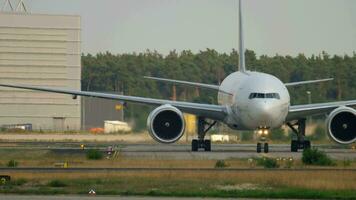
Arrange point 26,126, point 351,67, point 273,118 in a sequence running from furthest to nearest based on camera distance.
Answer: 1. point 26,126
2. point 351,67
3. point 273,118

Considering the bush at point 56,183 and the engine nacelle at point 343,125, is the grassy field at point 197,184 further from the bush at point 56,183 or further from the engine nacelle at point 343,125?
the engine nacelle at point 343,125

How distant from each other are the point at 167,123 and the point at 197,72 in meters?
64.8

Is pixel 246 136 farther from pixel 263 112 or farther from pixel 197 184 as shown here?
pixel 197 184

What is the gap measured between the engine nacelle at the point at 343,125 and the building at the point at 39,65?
5375 cm

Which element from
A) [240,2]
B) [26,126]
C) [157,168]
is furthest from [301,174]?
[26,126]

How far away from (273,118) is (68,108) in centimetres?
5758

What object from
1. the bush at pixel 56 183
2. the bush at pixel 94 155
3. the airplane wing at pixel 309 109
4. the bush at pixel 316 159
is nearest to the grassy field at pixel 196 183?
the bush at pixel 56 183

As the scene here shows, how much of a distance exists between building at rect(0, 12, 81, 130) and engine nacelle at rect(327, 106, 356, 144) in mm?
53750

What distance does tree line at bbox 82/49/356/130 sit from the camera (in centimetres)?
8350

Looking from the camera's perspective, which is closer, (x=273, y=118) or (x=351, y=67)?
(x=273, y=118)

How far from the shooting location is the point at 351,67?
92.8m

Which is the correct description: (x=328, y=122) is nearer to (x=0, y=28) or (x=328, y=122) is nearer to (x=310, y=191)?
(x=310, y=191)

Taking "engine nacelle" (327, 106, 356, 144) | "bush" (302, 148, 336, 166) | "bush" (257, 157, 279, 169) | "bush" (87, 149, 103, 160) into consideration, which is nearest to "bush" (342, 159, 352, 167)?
"bush" (302, 148, 336, 166)

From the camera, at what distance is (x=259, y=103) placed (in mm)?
50625
